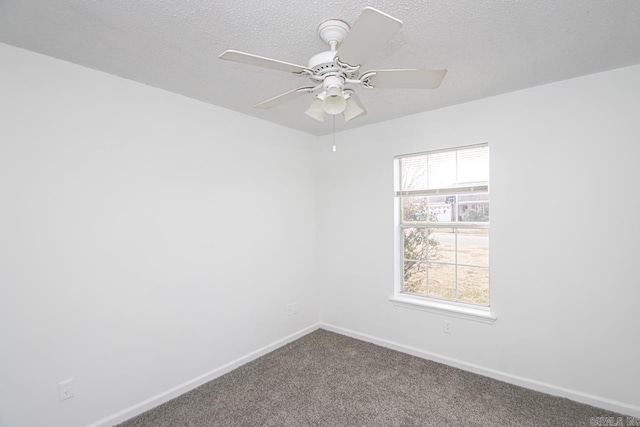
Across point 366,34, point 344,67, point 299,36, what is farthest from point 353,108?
point 366,34

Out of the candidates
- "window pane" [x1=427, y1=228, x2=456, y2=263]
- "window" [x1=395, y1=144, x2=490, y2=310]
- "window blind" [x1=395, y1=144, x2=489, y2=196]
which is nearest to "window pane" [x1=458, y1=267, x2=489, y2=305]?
"window" [x1=395, y1=144, x2=490, y2=310]

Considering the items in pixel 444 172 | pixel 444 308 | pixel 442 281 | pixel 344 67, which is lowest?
pixel 444 308

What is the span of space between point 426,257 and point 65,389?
3.11 metres

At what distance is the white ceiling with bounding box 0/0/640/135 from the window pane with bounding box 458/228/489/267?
1308 millimetres

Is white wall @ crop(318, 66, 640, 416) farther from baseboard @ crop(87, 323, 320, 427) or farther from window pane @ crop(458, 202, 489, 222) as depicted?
baseboard @ crop(87, 323, 320, 427)

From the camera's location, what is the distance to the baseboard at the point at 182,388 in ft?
7.07

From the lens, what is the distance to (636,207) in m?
2.14

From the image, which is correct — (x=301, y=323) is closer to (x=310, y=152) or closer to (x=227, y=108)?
(x=310, y=152)

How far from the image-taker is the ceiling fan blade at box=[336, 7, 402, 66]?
42.3 inches

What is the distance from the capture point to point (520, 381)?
2555mm

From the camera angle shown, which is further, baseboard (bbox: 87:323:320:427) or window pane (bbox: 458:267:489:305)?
window pane (bbox: 458:267:489:305)

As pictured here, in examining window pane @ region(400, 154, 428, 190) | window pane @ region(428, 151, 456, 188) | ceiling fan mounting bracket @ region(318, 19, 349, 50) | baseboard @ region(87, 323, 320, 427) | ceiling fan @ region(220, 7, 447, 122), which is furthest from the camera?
window pane @ region(400, 154, 428, 190)

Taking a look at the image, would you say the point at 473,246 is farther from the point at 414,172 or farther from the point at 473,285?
the point at 414,172

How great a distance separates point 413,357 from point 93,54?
142 inches
